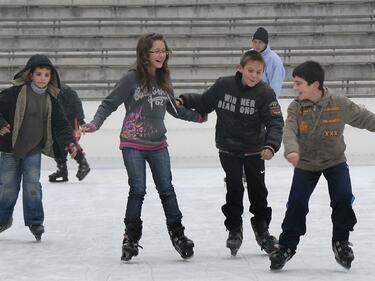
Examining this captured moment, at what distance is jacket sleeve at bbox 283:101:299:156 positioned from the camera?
525 centimetres

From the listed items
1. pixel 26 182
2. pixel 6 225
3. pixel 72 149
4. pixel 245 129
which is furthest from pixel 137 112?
pixel 6 225

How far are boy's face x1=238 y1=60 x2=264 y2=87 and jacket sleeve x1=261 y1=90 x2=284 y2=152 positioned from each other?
0.11 meters

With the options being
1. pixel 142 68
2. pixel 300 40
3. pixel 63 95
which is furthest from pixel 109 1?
pixel 142 68

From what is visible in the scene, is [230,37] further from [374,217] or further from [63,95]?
[374,217]

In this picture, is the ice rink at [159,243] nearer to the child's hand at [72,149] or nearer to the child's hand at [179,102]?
the child's hand at [72,149]

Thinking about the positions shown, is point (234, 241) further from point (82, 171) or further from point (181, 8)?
point (181, 8)

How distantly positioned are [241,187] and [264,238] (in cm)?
35

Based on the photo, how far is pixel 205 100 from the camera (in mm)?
5977

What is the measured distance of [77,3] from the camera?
19953 mm

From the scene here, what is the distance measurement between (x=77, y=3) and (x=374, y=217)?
43.6ft

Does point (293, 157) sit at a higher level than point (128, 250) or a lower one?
higher

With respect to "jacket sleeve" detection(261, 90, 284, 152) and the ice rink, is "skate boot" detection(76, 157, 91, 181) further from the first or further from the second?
"jacket sleeve" detection(261, 90, 284, 152)

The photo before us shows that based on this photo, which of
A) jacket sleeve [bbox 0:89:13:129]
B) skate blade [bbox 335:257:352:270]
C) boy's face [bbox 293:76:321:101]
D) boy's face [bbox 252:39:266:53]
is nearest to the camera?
skate blade [bbox 335:257:352:270]

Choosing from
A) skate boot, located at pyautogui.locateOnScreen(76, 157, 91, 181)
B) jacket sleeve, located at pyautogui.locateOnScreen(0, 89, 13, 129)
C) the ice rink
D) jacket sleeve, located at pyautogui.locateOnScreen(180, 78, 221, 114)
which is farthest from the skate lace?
skate boot, located at pyautogui.locateOnScreen(76, 157, 91, 181)
